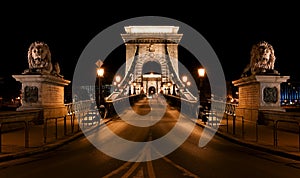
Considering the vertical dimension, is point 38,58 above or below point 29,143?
above

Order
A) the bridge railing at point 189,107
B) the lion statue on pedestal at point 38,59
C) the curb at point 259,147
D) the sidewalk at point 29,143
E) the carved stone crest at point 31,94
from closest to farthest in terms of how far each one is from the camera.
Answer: the curb at point 259,147
the sidewalk at point 29,143
the carved stone crest at point 31,94
the lion statue on pedestal at point 38,59
the bridge railing at point 189,107

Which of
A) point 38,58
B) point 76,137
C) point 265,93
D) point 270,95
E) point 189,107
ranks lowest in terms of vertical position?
point 76,137

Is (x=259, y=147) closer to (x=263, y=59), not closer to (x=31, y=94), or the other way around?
(x=263, y=59)

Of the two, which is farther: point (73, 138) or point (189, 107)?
point (189, 107)

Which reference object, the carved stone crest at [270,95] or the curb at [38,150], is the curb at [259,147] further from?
the curb at [38,150]

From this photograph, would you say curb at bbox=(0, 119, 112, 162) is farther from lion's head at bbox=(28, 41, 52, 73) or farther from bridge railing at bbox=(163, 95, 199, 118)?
bridge railing at bbox=(163, 95, 199, 118)

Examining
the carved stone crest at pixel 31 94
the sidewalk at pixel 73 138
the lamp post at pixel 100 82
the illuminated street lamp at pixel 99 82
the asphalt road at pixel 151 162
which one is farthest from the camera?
the lamp post at pixel 100 82

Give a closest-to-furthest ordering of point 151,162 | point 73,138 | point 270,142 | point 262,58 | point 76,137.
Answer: point 151,162 → point 270,142 → point 73,138 → point 76,137 → point 262,58

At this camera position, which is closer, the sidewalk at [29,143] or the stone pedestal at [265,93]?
the sidewalk at [29,143]

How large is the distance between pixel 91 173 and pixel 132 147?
517 centimetres

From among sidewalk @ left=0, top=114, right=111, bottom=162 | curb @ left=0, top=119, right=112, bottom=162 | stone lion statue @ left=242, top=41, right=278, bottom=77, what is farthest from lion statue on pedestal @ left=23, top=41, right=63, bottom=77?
stone lion statue @ left=242, top=41, right=278, bottom=77

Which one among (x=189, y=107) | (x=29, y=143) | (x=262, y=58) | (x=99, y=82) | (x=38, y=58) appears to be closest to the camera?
(x=29, y=143)

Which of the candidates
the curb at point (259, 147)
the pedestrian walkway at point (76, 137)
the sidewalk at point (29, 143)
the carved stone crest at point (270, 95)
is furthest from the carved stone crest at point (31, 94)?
the carved stone crest at point (270, 95)

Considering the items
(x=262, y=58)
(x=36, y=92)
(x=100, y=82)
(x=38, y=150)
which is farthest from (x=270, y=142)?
(x=100, y=82)
